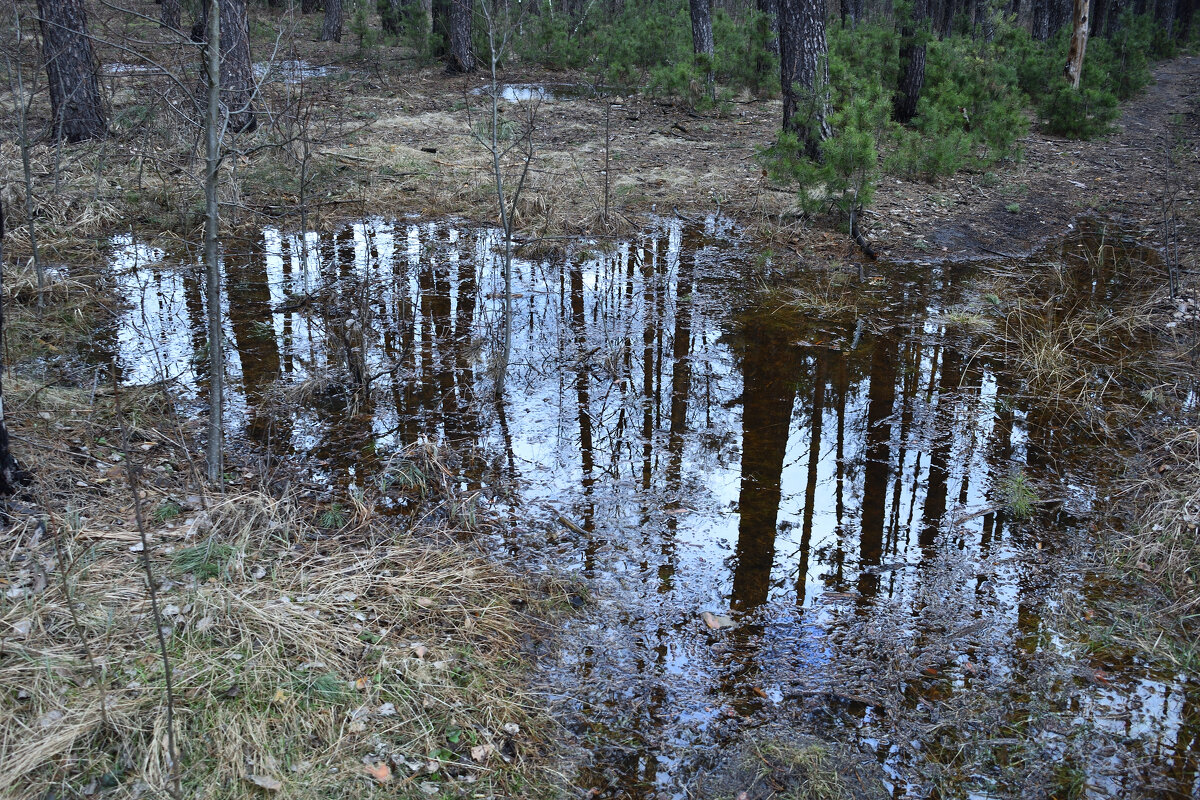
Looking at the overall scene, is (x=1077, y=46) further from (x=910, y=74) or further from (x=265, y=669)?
(x=265, y=669)

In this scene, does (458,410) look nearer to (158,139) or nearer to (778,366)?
(778,366)

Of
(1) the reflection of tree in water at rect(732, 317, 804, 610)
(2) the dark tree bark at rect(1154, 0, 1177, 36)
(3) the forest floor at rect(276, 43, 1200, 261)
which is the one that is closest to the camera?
(1) the reflection of tree in water at rect(732, 317, 804, 610)

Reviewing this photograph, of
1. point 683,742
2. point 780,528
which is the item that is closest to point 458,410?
point 780,528

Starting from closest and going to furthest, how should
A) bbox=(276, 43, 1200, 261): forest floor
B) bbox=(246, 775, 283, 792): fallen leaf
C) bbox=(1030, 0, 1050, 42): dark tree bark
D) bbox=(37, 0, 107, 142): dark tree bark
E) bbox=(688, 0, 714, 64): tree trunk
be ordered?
bbox=(246, 775, 283, 792): fallen leaf
bbox=(276, 43, 1200, 261): forest floor
bbox=(37, 0, 107, 142): dark tree bark
bbox=(688, 0, 714, 64): tree trunk
bbox=(1030, 0, 1050, 42): dark tree bark

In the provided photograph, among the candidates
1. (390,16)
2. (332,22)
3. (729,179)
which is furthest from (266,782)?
(332,22)

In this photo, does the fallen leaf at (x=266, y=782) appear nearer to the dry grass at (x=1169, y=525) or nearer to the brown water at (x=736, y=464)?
the brown water at (x=736, y=464)

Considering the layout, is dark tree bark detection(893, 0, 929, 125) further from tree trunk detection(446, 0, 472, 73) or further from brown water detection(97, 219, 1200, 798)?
tree trunk detection(446, 0, 472, 73)

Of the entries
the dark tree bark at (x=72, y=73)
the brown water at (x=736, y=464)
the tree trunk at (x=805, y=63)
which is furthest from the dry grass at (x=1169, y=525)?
the dark tree bark at (x=72, y=73)

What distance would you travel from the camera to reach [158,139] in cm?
989

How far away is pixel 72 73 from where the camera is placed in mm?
9641

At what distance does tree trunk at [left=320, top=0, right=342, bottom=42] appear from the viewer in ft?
63.5

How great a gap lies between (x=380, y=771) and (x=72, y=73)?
10.0m

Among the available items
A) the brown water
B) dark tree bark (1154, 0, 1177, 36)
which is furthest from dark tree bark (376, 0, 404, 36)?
dark tree bark (1154, 0, 1177, 36)

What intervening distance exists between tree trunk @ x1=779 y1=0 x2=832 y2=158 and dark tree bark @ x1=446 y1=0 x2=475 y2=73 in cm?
823
